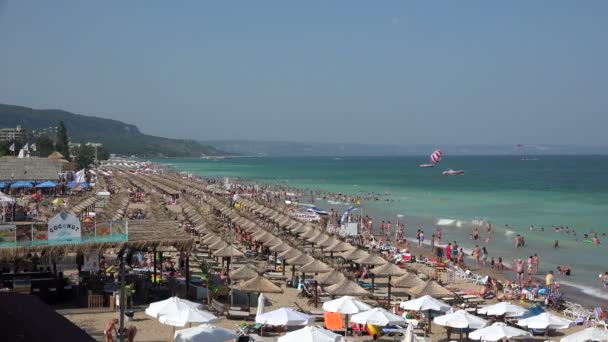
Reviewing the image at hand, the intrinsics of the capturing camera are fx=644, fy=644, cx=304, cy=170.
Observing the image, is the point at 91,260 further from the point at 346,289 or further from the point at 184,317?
the point at 346,289

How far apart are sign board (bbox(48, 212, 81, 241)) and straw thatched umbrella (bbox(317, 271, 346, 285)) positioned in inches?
216

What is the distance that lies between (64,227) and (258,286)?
14.1 ft

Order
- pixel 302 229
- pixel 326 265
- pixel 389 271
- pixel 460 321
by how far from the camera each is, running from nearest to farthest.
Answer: pixel 460 321 < pixel 389 271 < pixel 326 265 < pixel 302 229

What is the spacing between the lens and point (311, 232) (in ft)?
73.5

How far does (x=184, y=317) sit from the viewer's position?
1084 cm

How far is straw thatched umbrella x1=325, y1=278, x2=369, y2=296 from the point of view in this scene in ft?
46.2

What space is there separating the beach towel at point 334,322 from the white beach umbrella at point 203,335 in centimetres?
320

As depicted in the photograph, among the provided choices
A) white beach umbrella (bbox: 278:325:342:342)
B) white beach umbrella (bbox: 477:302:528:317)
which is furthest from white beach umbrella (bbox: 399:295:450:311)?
white beach umbrella (bbox: 278:325:342:342)

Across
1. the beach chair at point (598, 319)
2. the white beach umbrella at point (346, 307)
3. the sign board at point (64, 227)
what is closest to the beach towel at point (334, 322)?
the white beach umbrella at point (346, 307)

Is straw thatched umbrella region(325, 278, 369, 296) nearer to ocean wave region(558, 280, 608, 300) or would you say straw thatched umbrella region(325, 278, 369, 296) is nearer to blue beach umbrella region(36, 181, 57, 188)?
ocean wave region(558, 280, 608, 300)

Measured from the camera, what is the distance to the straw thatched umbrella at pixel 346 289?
14094 millimetres

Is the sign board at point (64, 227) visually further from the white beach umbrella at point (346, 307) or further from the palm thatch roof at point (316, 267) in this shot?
the palm thatch roof at point (316, 267)

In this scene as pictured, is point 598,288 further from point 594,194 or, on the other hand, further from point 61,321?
point 594,194

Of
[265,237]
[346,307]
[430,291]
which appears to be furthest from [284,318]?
[265,237]
